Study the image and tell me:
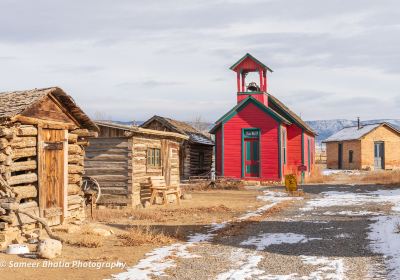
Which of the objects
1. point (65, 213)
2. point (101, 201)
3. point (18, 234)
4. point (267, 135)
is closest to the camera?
point (18, 234)

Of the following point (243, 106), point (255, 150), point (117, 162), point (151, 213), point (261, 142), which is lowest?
point (151, 213)

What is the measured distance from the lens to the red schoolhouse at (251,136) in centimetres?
3141

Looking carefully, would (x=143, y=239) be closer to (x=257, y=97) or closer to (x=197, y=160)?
(x=257, y=97)

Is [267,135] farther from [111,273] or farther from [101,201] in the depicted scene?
[111,273]

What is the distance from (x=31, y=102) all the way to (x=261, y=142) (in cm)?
2128

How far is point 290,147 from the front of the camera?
112 ft

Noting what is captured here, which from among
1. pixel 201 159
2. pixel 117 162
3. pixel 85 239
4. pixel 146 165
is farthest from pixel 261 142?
pixel 85 239

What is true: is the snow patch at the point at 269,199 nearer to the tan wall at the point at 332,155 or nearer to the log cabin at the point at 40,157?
the log cabin at the point at 40,157

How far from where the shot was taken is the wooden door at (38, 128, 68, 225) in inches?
495

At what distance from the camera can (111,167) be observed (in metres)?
19.0

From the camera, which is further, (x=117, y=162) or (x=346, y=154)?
(x=346, y=154)

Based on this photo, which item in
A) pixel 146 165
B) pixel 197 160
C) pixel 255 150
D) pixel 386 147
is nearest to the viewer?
pixel 146 165

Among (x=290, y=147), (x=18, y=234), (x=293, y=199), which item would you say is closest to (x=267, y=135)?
(x=290, y=147)

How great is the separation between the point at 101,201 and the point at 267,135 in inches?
590
